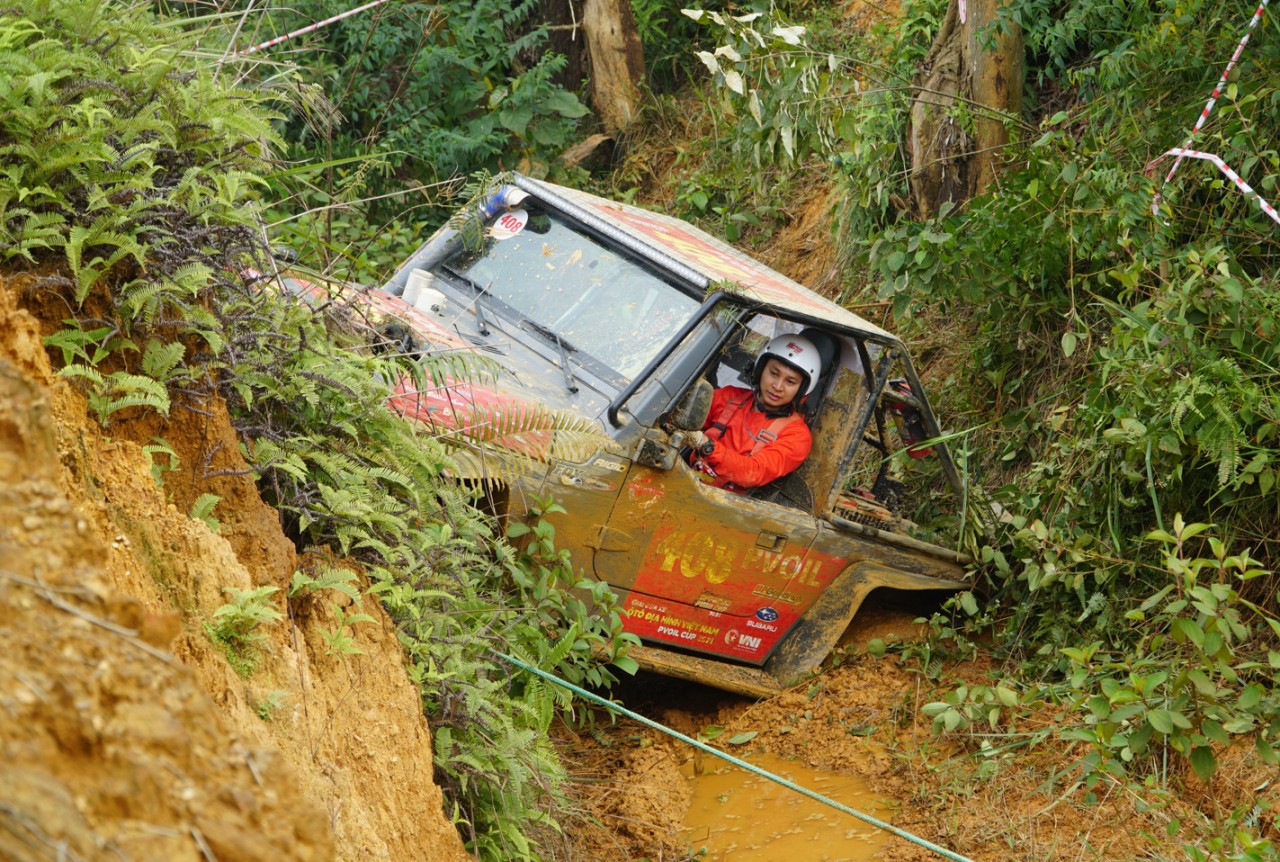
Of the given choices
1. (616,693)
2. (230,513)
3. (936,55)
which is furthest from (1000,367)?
(230,513)

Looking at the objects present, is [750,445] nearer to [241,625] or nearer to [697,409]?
[697,409]

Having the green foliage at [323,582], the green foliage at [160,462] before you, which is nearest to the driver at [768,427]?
the green foliage at [323,582]

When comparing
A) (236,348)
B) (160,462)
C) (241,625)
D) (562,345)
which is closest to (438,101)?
(562,345)

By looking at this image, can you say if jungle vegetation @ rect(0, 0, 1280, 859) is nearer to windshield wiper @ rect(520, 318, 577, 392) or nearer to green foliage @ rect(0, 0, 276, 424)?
green foliage @ rect(0, 0, 276, 424)

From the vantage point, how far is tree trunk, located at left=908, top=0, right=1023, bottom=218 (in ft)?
21.9

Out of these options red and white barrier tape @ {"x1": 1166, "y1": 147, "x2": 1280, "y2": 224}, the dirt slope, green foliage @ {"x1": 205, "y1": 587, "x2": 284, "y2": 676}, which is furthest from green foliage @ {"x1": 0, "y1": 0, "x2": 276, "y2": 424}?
red and white barrier tape @ {"x1": 1166, "y1": 147, "x2": 1280, "y2": 224}

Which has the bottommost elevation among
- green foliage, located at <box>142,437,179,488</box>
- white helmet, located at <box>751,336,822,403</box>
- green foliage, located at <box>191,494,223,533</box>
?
white helmet, located at <box>751,336,822,403</box>

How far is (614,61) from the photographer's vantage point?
11734 millimetres

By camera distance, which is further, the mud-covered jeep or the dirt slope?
the mud-covered jeep

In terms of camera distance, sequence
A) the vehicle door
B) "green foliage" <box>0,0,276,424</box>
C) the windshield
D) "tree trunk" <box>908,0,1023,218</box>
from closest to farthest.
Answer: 1. "green foliage" <box>0,0,276,424</box>
2. the vehicle door
3. the windshield
4. "tree trunk" <box>908,0,1023,218</box>

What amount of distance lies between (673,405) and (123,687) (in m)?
3.58

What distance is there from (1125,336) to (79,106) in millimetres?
4122

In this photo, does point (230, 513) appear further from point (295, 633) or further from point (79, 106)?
point (79, 106)

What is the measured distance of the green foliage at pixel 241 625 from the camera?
233 cm
